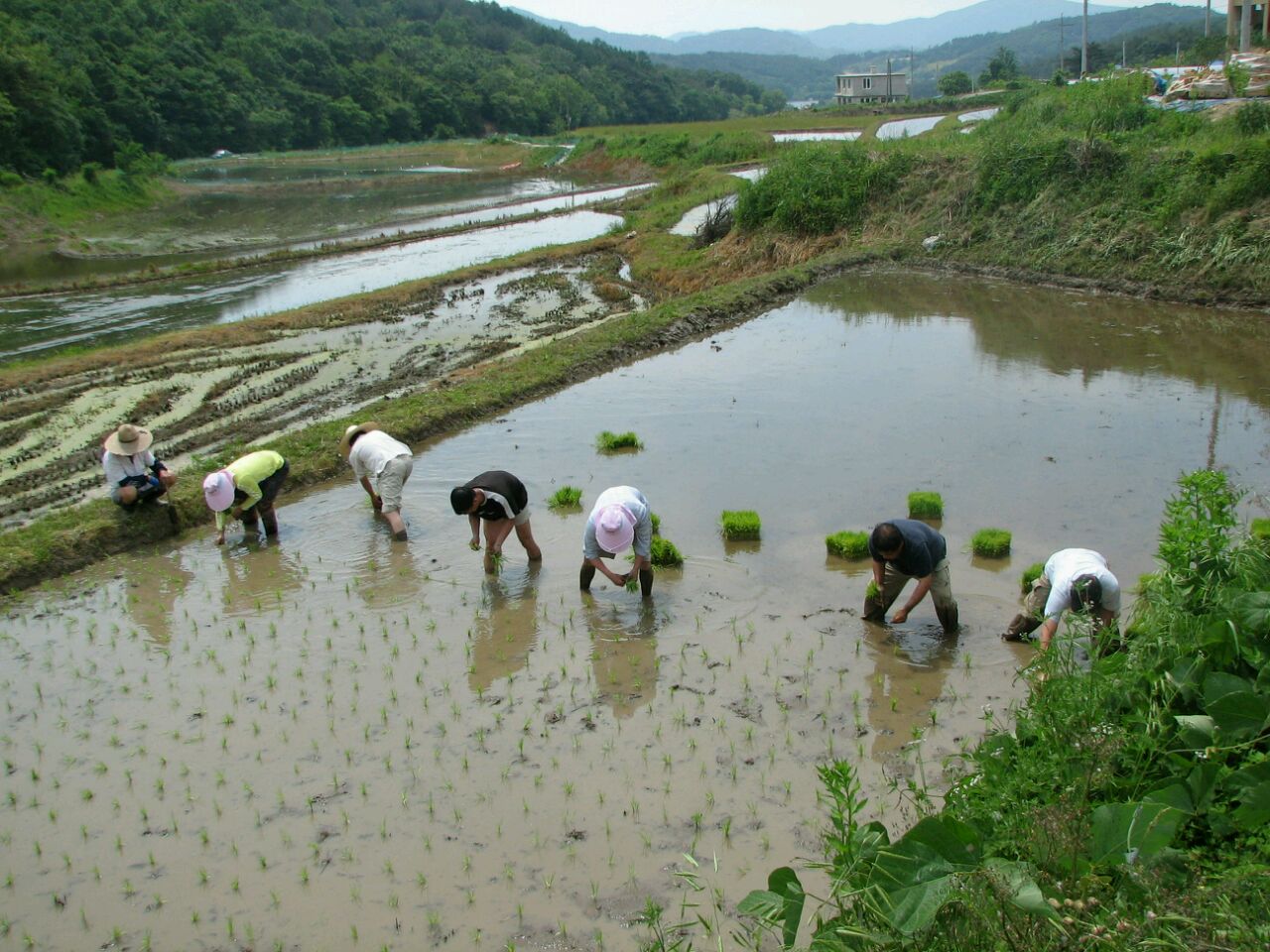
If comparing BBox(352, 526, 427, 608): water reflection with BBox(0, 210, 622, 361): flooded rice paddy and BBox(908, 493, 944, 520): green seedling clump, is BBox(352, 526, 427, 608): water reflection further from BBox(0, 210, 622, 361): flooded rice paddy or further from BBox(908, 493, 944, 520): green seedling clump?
BBox(0, 210, 622, 361): flooded rice paddy

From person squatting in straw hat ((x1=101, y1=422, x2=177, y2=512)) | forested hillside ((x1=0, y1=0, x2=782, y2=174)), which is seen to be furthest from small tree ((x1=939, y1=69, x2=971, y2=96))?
person squatting in straw hat ((x1=101, y1=422, x2=177, y2=512))

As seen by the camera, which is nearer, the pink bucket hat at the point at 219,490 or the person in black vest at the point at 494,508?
the person in black vest at the point at 494,508

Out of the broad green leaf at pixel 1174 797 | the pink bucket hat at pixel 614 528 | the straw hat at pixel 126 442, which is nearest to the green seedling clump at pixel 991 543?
the pink bucket hat at pixel 614 528

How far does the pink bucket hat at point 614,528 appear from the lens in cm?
716

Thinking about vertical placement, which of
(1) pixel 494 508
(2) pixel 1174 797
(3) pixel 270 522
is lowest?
(3) pixel 270 522

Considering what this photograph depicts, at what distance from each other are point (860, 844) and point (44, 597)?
7.50 meters

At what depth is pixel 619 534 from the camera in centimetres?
722

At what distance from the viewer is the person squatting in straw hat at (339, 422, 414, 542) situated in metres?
9.11

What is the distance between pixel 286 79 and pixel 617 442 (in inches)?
2935

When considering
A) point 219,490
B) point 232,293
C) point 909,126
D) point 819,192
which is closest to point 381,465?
point 219,490

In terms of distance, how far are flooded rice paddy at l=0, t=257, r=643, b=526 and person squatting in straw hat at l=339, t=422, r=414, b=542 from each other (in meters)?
3.40

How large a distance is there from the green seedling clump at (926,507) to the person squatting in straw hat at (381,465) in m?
4.67

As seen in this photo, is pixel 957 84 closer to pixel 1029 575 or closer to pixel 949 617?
pixel 1029 575

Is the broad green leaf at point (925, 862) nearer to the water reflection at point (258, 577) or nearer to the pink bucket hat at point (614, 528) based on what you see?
the pink bucket hat at point (614, 528)
